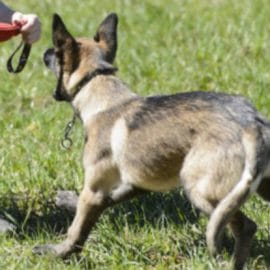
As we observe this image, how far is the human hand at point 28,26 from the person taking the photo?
5781 mm

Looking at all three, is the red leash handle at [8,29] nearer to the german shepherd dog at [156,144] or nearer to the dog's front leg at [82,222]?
the german shepherd dog at [156,144]

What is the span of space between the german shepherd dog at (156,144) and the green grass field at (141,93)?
0.86 ft

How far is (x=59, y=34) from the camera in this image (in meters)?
5.46

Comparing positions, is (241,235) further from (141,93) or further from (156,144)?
(141,93)

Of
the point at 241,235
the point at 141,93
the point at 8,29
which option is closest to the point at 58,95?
the point at 8,29

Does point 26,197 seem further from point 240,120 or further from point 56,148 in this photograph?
point 240,120

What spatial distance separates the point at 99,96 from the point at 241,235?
1150 mm

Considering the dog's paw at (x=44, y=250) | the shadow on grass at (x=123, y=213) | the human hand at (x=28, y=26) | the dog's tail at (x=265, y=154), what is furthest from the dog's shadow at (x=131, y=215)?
the human hand at (x=28, y=26)

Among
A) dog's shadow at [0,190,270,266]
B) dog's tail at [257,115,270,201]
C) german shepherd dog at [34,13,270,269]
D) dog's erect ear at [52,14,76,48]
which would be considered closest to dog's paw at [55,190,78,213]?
dog's shadow at [0,190,270,266]

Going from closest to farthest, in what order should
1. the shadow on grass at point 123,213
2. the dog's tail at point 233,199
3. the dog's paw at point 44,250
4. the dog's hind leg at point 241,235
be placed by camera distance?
the dog's tail at point 233,199 → the dog's hind leg at point 241,235 → the dog's paw at point 44,250 → the shadow on grass at point 123,213

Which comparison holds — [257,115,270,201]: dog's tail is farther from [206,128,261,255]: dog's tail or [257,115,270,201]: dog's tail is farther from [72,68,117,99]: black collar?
[72,68,117,99]: black collar

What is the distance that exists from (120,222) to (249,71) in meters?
2.94

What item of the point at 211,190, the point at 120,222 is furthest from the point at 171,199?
the point at 211,190

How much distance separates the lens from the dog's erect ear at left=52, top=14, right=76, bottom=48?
539 cm
